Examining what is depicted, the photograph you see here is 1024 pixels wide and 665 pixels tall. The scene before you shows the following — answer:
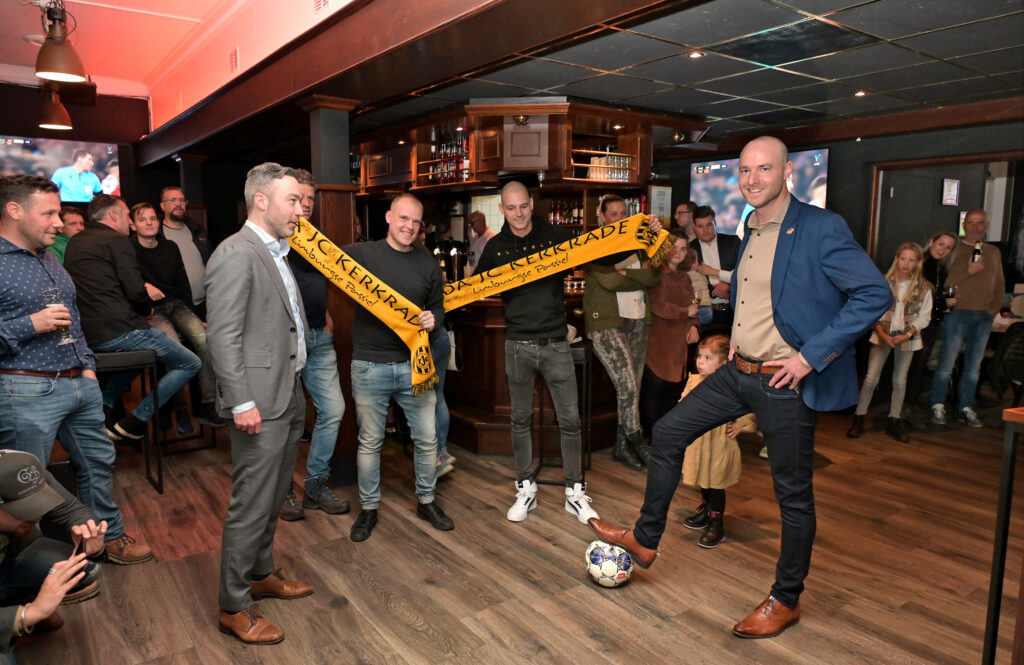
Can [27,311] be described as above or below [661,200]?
below

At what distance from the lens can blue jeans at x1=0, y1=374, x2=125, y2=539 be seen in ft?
8.83

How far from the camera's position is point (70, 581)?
187cm

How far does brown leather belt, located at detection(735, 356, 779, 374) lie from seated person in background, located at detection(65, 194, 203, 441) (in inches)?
134

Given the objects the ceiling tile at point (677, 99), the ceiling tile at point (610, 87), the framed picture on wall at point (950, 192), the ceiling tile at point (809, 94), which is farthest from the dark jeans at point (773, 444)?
the framed picture on wall at point (950, 192)

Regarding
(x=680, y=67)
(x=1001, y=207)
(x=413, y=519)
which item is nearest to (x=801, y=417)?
(x=413, y=519)

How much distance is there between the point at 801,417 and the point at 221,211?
1023 cm

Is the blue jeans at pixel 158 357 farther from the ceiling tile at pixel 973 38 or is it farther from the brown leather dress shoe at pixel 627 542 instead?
the ceiling tile at pixel 973 38

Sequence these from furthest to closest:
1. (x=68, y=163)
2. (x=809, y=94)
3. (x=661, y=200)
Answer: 1. (x=68, y=163)
2. (x=661, y=200)
3. (x=809, y=94)

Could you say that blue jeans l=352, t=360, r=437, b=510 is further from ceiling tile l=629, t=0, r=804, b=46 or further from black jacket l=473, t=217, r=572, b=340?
ceiling tile l=629, t=0, r=804, b=46

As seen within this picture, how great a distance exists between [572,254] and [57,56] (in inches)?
155

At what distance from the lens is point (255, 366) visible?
2436 millimetres

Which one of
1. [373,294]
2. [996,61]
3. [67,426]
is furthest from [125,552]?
[996,61]

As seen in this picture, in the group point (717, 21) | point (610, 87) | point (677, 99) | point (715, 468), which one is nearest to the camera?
point (715, 468)

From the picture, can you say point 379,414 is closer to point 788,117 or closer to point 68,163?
point 788,117
